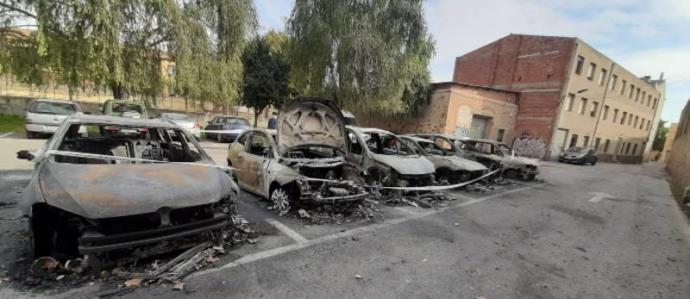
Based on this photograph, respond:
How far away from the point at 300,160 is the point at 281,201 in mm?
812

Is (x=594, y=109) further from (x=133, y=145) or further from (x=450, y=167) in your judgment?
(x=133, y=145)

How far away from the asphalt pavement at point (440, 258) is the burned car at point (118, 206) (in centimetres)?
44

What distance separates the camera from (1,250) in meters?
3.26

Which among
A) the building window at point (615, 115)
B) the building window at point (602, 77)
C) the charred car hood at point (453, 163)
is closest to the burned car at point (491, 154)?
the charred car hood at point (453, 163)

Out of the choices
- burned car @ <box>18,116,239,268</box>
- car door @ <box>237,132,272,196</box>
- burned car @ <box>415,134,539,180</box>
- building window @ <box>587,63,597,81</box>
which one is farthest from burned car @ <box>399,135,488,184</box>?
building window @ <box>587,63,597,81</box>

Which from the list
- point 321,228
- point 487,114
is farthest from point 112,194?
point 487,114

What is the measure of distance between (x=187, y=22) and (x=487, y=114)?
19.3 m

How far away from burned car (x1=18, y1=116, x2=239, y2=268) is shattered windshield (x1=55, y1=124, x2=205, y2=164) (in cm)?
29

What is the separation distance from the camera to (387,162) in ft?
22.2

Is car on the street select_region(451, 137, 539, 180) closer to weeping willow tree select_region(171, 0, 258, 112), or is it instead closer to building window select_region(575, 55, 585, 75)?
weeping willow tree select_region(171, 0, 258, 112)

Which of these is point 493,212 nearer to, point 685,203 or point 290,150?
point 290,150

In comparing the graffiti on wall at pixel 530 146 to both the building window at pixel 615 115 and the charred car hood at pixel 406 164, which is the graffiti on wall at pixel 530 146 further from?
the charred car hood at pixel 406 164

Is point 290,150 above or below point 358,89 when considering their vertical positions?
below

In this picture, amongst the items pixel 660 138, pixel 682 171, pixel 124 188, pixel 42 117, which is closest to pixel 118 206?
pixel 124 188
